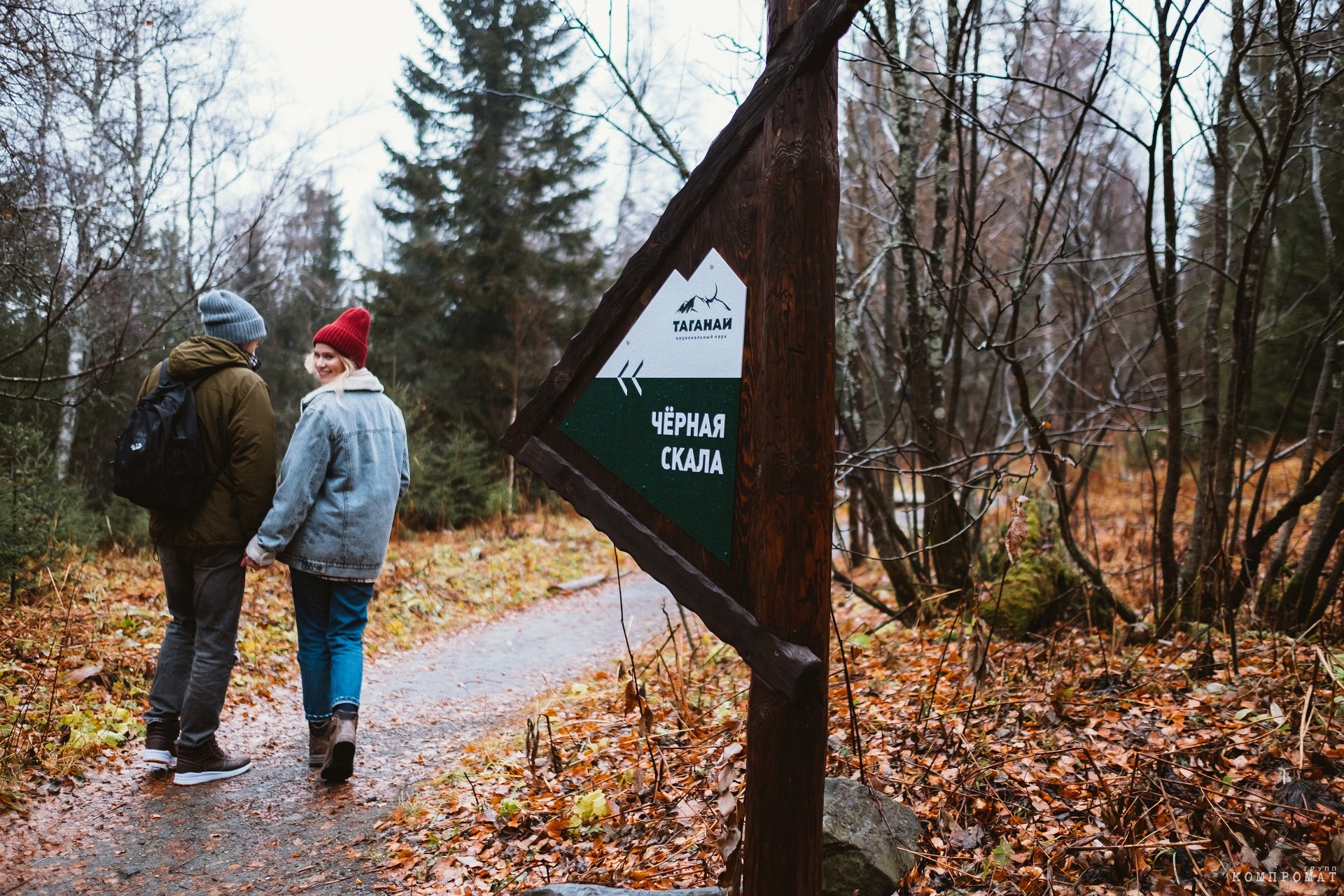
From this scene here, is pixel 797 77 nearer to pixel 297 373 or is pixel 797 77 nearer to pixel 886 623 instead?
pixel 886 623

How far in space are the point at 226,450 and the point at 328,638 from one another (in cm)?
107

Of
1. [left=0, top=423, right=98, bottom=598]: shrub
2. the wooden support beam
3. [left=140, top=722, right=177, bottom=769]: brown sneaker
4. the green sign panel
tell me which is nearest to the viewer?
the wooden support beam

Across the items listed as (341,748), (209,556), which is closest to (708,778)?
(341,748)

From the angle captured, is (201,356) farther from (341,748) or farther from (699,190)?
(699,190)

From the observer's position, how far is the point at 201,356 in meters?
4.02

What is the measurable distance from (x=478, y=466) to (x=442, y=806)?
1121 cm

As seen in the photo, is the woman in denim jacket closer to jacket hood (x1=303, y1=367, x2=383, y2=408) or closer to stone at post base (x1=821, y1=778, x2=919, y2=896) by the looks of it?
jacket hood (x1=303, y1=367, x2=383, y2=408)

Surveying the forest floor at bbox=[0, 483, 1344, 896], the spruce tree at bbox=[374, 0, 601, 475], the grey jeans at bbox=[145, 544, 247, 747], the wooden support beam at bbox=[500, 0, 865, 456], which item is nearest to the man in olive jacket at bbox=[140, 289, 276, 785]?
the grey jeans at bbox=[145, 544, 247, 747]

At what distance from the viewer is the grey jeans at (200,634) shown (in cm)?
399

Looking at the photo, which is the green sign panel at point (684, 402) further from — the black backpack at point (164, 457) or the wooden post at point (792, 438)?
the black backpack at point (164, 457)

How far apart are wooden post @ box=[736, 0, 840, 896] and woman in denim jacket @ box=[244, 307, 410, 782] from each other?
8.35 feet

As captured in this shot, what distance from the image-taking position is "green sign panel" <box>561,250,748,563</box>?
233 centimetres

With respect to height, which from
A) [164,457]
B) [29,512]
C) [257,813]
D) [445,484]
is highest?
[164,457]

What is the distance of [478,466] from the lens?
14742mm
